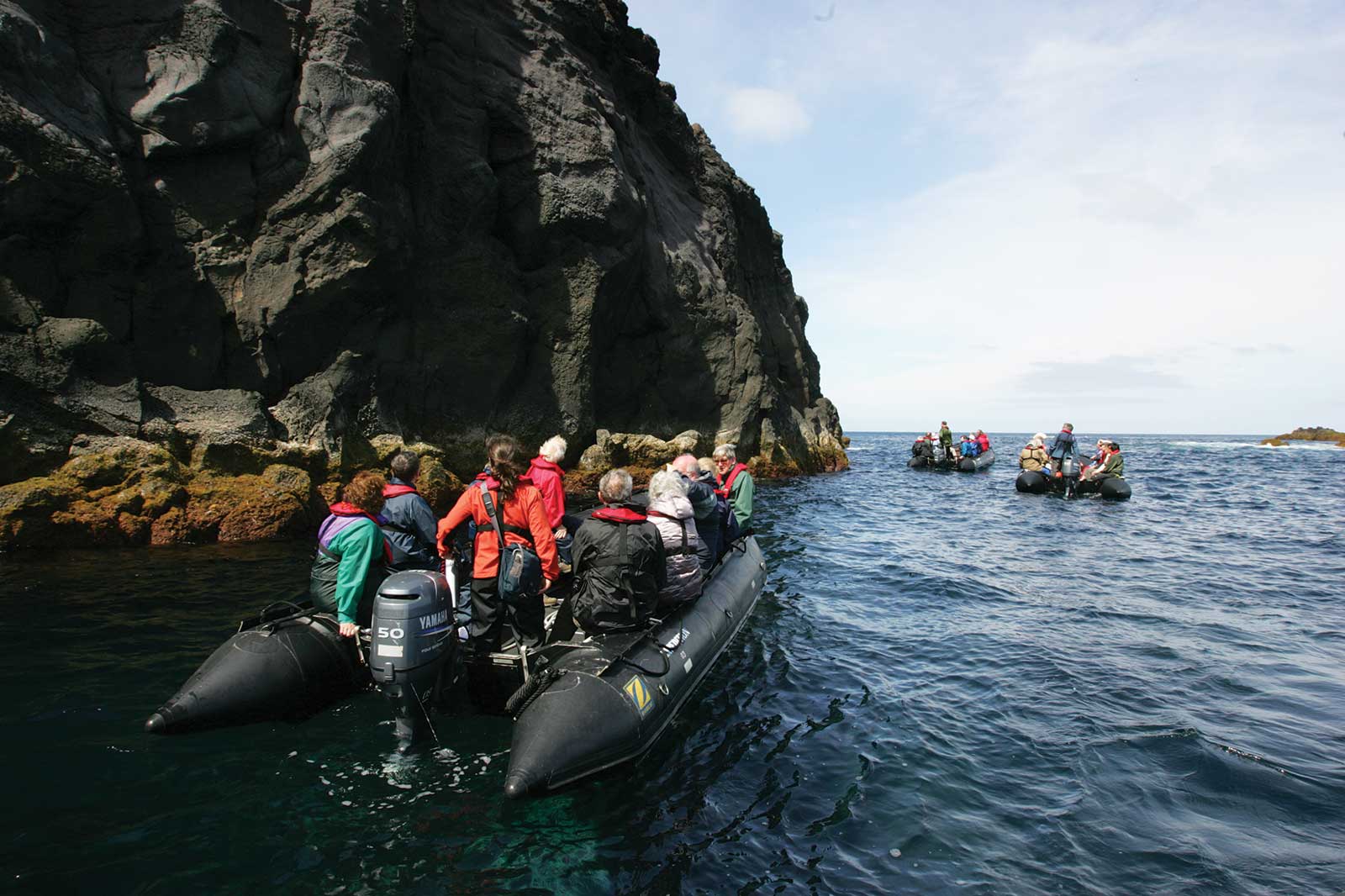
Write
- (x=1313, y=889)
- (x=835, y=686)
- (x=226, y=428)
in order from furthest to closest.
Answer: (x=226, y=428) < (x=835, y=686) < (x=1313, y=889)

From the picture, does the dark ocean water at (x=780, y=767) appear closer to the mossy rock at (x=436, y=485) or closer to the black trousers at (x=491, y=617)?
the black trousers at (x=491, y=617)

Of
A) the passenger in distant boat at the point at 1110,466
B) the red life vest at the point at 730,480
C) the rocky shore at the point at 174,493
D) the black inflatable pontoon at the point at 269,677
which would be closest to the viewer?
the black inflatable pontoon at the point at 269,677

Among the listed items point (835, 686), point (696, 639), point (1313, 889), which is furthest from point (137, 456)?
point (1313, 889)

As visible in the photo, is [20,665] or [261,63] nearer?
[20,665]

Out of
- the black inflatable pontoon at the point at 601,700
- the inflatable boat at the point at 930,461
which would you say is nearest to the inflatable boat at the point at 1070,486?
the inflatable boat at the point at 930,461

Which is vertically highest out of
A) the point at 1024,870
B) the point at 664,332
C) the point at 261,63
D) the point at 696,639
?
the point at 261,63

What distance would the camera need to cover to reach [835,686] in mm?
7484

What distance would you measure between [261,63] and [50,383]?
8878mm

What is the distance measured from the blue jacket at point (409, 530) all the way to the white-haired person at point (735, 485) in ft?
14.3

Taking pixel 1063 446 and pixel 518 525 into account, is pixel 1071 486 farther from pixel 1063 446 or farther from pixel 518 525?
pixel 518 525

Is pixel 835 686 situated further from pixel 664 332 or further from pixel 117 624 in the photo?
pixel 664 332

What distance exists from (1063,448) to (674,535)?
24395 millimetres

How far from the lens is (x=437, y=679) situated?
5.45m

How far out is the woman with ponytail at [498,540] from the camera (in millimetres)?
5957
